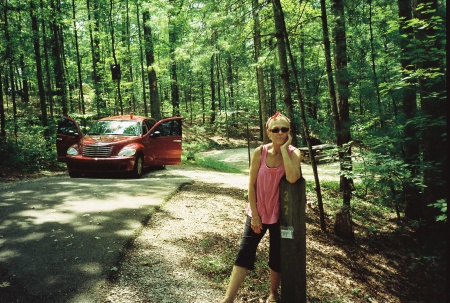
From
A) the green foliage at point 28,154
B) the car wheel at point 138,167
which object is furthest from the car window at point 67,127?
the green foliage at point 28,154

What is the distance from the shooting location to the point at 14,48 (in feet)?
46.2

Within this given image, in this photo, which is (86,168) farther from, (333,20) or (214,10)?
(333,20)

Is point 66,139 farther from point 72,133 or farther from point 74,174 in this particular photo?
point 74,174

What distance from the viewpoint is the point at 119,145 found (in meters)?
9.20

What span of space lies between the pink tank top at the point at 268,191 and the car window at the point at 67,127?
8.78 m

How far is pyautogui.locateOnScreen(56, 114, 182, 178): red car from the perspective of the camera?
9.04 m

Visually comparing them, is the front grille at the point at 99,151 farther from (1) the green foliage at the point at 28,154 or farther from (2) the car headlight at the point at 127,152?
(1) the green foliage at the point at 28,154

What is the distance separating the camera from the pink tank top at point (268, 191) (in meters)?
3.01

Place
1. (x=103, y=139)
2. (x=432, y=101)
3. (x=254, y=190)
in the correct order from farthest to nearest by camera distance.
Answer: (x=103, y=139) → (x=432, y=101) → (x=254, y=190)

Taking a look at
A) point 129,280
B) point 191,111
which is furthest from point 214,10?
point 191,111

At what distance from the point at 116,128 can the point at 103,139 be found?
38.8 inches

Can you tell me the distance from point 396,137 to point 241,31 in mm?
4363

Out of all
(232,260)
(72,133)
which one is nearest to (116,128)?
(72,133)

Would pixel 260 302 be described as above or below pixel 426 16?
below
